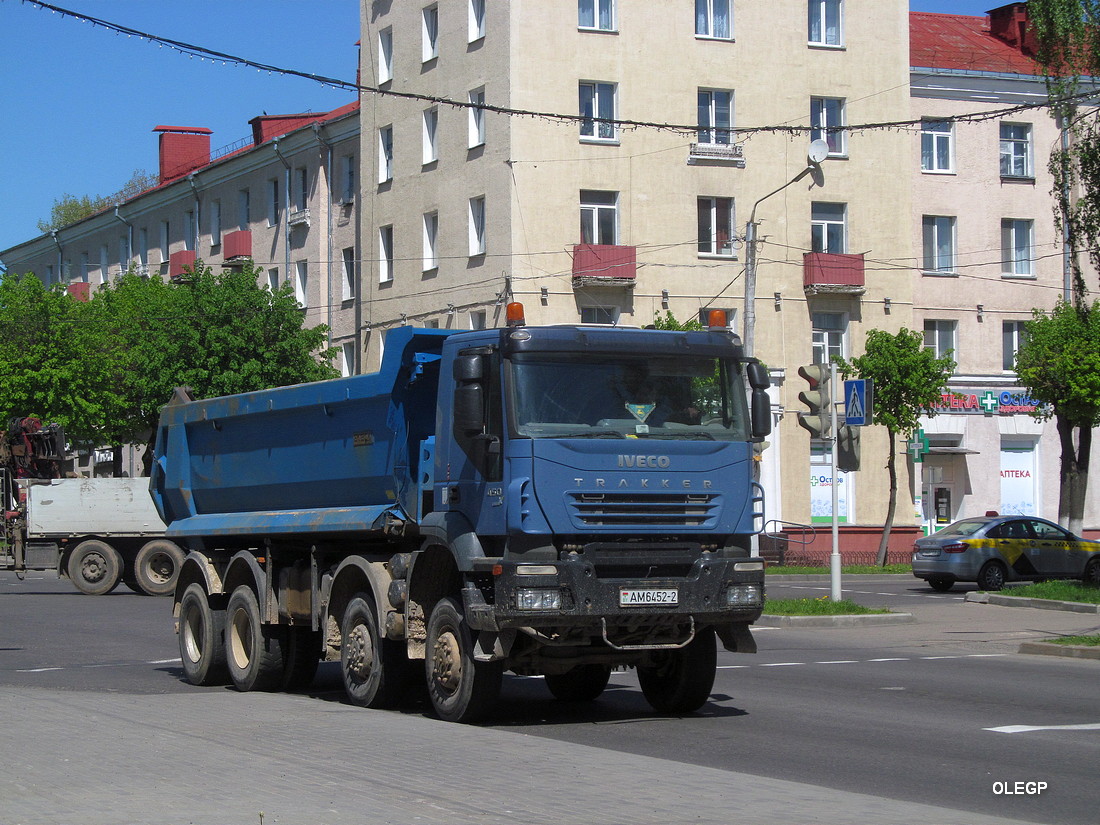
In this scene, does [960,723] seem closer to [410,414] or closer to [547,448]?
[547,448]

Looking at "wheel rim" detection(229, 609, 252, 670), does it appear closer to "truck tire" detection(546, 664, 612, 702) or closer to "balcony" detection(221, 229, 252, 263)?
"truck tire" detection(546, 664, 612, 702)

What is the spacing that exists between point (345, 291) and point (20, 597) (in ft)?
72.8

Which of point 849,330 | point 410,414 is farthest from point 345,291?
point 410,414

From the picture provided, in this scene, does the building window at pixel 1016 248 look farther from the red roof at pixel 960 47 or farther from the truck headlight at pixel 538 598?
the truck headlight at pixel 538 598

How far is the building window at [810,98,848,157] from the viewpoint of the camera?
45656 mm

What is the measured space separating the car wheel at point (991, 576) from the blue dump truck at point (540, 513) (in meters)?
19.2

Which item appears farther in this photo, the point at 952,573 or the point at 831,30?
the point at 831,30

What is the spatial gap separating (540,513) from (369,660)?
2.70m

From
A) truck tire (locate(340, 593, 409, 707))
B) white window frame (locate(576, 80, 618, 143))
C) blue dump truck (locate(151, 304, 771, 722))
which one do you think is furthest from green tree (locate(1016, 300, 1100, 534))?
truck tire (locate(340, 593, 409, 707))

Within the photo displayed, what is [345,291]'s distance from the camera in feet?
169

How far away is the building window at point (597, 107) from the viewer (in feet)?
141

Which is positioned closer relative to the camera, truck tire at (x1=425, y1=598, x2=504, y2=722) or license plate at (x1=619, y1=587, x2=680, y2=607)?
license plate at (x1=619, y1=587, x2=680, y2=607)

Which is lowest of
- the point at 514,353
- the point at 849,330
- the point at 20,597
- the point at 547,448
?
the point at 20,597

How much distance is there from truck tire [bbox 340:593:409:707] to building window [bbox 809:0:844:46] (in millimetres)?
37038
